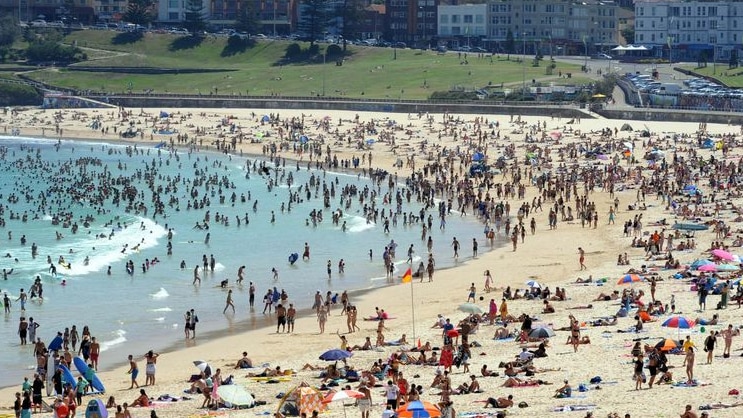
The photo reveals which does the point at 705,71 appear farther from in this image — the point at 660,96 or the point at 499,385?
the point at 499,385

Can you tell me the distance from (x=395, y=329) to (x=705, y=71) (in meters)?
97.6

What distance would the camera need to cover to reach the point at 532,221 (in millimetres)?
58719

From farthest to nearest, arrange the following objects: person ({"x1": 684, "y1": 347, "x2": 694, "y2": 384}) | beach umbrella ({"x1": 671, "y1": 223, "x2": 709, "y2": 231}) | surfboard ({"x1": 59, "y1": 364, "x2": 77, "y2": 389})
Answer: beach umbrella ({"x1": 671, "y1": 223, "x2": 709, "y2": 231}) < surfboard ({"x1": 59, "y1": 364, "x2": 77, "y2": 389}) < person ({"x1": 684, "y1": 347, "x2": 694, "y2": 384})

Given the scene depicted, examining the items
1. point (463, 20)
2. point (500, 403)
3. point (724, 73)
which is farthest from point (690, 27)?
point (500, 403)

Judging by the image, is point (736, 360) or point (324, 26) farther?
point (324, 26)

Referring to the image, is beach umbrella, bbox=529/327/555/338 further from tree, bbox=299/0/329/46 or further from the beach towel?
tree, bbox=299/0/329/46

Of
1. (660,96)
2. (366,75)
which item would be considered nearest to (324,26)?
(366,75)

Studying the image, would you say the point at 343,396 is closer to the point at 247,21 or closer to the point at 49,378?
the point at 49,378

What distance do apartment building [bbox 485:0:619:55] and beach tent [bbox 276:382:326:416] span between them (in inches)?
5163

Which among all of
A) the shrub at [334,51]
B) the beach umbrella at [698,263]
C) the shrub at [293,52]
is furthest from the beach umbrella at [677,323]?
the shrub at [293,52]

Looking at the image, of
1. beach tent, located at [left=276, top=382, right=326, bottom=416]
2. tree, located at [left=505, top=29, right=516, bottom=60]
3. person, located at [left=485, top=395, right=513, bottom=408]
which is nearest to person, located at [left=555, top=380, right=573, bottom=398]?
person, located at [left=485, top=395, right=513, bottom=408]

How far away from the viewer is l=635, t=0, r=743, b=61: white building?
146125mm

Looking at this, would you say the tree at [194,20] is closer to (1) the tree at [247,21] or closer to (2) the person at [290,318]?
(1) the tree at [247,21]

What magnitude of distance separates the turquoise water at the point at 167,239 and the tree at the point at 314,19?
61707mm
